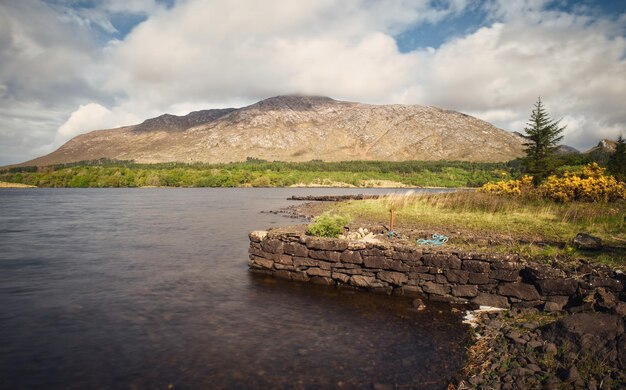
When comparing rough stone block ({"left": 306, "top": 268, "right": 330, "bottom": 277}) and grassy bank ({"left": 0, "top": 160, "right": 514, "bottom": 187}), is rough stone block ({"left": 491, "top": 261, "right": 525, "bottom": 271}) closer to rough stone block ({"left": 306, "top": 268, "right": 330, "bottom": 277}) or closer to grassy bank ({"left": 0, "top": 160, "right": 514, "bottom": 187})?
rough stone block ({"left": 306, "top": 268, "right": 330, "bottom": 277})

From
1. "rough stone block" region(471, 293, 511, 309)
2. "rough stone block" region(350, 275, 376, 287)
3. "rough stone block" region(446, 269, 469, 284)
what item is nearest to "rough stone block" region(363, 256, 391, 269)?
"rough stone block" region(350, 275, 376, 287)

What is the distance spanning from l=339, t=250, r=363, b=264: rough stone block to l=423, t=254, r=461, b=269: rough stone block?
2343mm

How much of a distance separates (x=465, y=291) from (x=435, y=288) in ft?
3.02

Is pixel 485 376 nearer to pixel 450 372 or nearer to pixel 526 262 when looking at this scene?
pixel 450 372

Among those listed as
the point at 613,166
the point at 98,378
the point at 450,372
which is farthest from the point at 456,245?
the point at 613,166

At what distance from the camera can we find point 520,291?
10680mm

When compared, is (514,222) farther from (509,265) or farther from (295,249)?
(295,249)

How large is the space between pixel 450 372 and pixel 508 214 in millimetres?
17951

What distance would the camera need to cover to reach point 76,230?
30.1 metres

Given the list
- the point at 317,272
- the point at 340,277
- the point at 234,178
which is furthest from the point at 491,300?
the point at 234,178

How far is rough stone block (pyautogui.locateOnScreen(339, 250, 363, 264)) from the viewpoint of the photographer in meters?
13.4

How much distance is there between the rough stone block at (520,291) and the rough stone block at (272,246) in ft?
27.0

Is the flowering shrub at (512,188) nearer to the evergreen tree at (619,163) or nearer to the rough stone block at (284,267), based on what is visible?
the evergreen tree at (619,163)

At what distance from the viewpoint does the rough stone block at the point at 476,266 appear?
1126 centimetres
